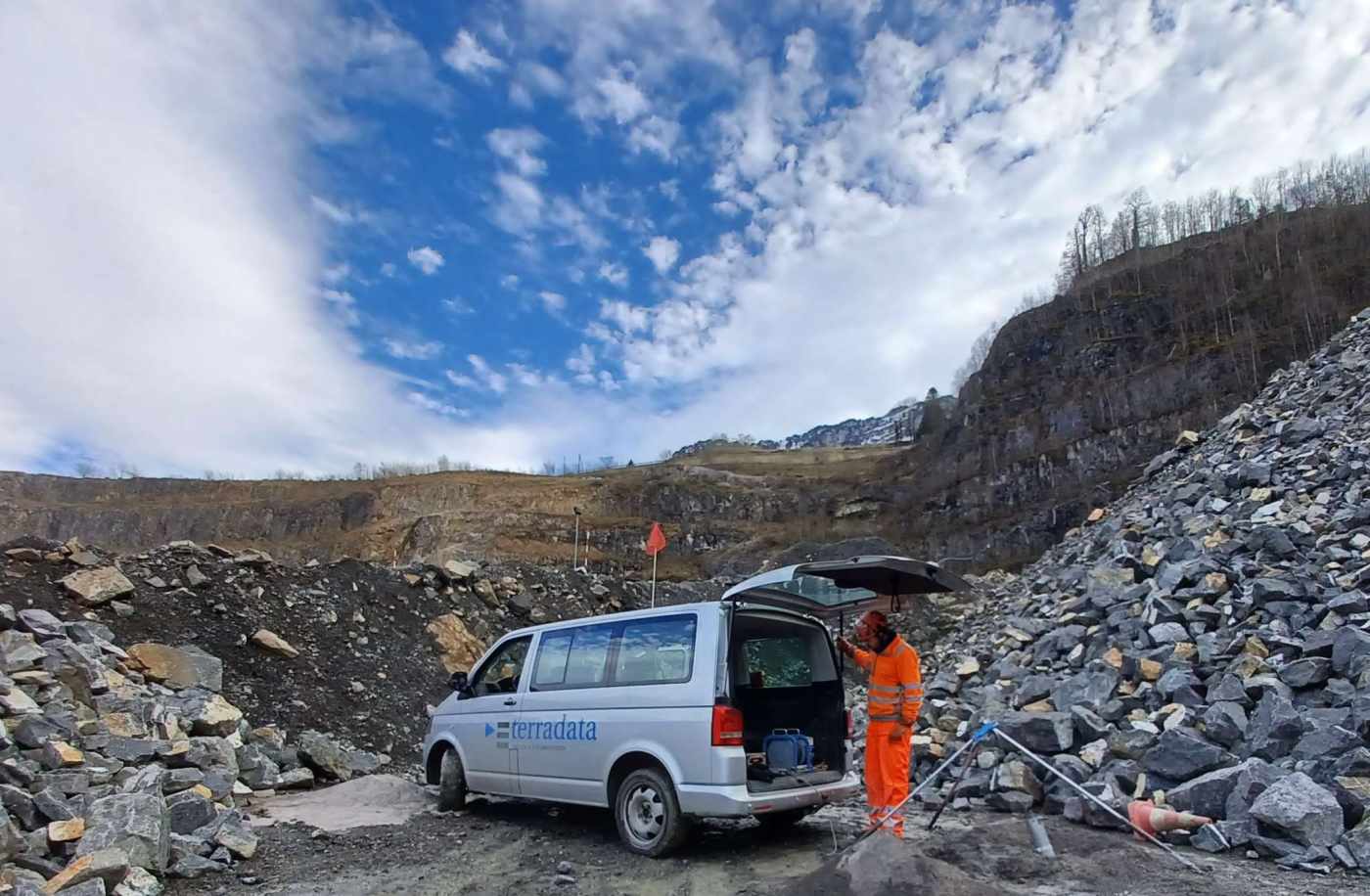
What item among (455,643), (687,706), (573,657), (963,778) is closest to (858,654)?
(687,706)

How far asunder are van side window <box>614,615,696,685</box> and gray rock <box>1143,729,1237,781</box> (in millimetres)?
4174

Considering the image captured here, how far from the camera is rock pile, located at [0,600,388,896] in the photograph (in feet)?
17.2

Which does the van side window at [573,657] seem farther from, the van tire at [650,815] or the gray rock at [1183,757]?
the gray rock at [1183,757]

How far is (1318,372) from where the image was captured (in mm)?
15133

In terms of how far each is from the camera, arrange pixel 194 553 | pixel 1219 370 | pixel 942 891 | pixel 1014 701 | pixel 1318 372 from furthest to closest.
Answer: pixel 1219 370, pixel 1318 372, pixel 194 553, pixel 1014 701, pixel 942 891

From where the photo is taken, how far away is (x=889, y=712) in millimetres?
6258

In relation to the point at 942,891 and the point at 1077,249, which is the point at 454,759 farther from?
the point at 1077,249

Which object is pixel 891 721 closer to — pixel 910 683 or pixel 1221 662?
pixel 910 683

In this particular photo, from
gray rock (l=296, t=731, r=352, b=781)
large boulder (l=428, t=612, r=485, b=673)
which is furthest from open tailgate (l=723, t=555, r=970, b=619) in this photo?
large boulder (l=428, t=612, r=485, b=673)

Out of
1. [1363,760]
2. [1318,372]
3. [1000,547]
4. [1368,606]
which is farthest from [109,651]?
[1000,547]

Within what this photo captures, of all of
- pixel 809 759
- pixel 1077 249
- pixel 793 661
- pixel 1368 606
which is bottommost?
pixel 809 759

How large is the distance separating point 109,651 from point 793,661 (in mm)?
8646

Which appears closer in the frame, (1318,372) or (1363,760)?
(1363,760)

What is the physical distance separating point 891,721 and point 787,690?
85cm
